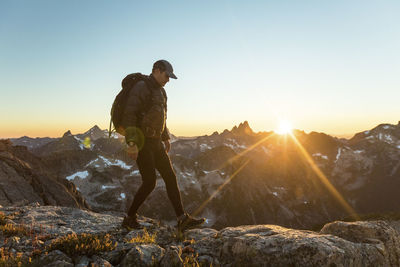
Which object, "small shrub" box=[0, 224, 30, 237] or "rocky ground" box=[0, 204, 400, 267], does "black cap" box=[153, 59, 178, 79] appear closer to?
"rocky ground" box=[0, 204, 400, 267]

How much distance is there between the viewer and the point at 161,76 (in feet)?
24.3

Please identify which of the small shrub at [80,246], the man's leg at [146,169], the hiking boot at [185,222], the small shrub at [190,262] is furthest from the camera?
the hiking boot at [185,222]

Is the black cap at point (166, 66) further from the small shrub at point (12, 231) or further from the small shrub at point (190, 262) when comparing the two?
the small shrub at point (12, 231)

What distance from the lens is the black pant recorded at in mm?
7230

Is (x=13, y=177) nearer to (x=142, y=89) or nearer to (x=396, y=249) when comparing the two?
(x=142, y=89)

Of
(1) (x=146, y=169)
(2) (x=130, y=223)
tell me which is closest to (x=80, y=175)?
(2) (x=130, y=223)

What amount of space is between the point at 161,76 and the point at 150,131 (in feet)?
4.66

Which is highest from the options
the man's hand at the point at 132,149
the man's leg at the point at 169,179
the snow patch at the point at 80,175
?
the man's hand at the point at 132,149

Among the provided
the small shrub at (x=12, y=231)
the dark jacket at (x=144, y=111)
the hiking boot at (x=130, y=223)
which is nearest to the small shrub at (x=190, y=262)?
the dark jacket at (x=144, y=111)

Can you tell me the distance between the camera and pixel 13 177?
4528 cm

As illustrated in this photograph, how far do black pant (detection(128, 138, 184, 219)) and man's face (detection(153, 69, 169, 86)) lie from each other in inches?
59.1

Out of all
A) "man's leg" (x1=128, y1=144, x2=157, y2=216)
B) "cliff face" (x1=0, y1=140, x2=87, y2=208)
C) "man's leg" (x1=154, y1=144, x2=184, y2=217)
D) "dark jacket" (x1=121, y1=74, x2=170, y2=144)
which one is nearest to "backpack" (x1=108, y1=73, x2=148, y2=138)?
"dark jacket" (x1=121, y1=74, x2=170, y2=144)

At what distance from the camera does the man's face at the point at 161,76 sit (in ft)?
24.2

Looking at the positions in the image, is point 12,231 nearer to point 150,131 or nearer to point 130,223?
point 130,223
